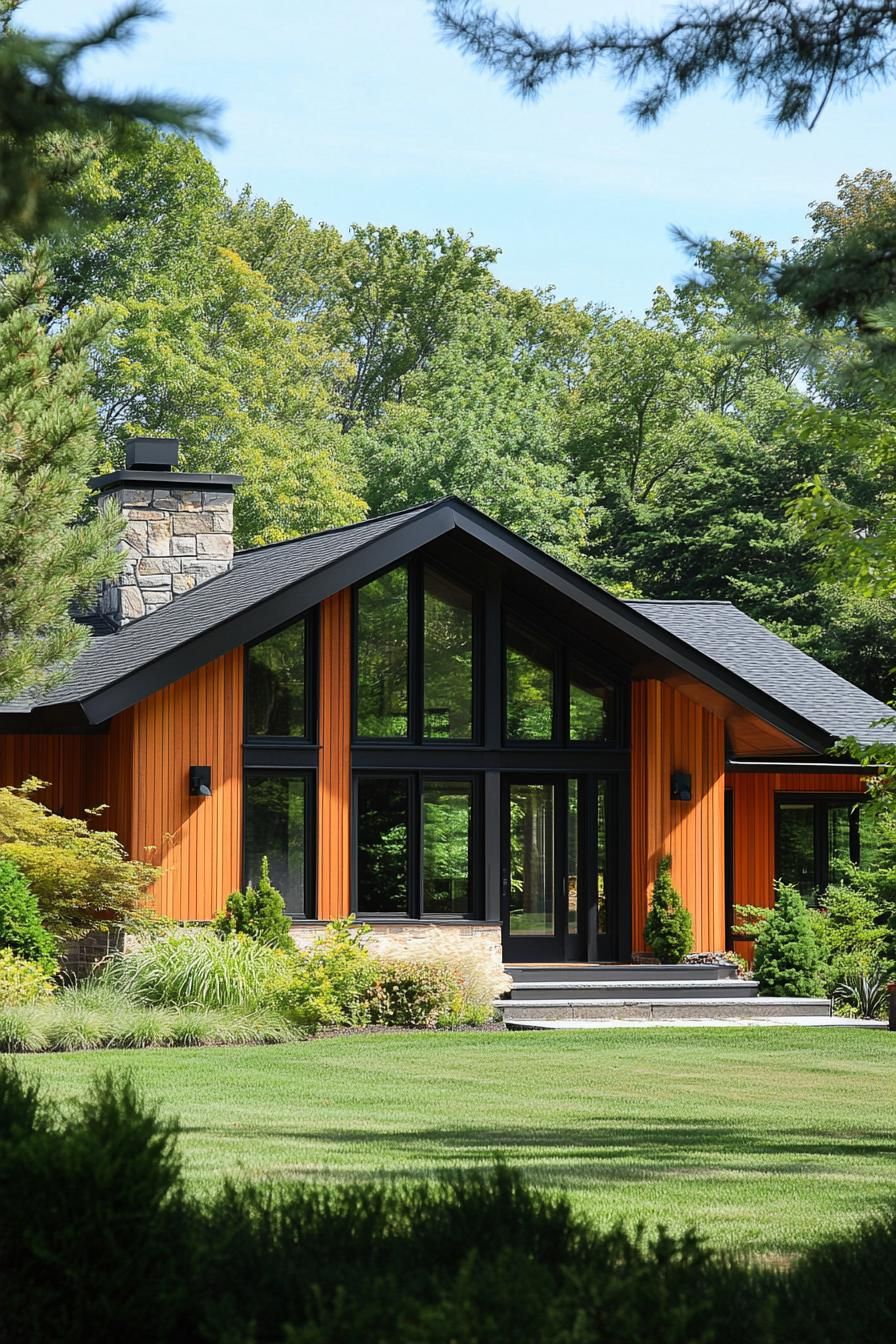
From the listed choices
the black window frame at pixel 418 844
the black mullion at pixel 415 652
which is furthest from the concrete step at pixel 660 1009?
the black mullion at pixel 415 652

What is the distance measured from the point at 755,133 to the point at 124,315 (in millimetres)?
26457

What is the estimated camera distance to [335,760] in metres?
18.8

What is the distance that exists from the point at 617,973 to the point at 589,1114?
26.5 feet

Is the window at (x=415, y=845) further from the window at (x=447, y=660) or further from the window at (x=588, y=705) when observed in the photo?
the window at (x=588, y=705)

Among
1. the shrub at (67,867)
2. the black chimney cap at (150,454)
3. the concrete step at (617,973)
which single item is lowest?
the concrete step at (617,973)

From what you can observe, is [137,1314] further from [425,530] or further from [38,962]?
[425,530]

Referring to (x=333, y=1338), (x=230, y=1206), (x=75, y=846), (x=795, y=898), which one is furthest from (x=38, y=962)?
(x=333, y=1338)

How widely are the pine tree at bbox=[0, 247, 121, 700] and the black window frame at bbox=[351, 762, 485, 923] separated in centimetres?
442

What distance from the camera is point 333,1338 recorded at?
4.07 meters

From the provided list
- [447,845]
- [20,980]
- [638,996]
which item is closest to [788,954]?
[638,996]

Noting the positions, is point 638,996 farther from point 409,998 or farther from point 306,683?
point 306,683

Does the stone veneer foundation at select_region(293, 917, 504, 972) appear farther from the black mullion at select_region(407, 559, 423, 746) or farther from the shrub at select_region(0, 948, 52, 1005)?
the shrub at select_region(0, 948, 52, 1005)

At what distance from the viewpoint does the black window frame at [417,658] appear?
62.4 feet

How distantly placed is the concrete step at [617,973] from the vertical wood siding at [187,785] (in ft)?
10.7
